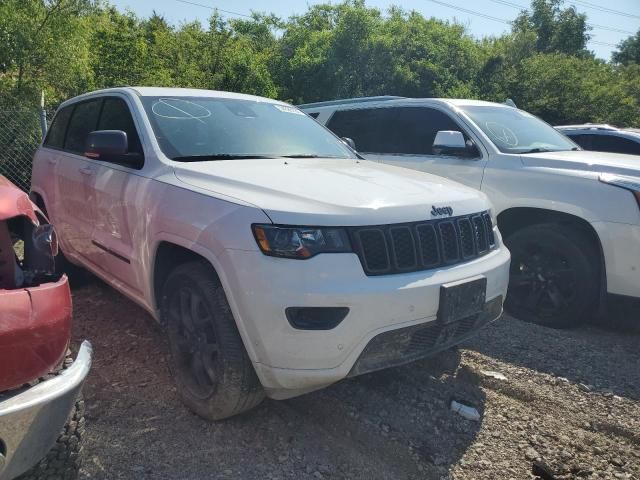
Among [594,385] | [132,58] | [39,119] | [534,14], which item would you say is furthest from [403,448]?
[534,14]

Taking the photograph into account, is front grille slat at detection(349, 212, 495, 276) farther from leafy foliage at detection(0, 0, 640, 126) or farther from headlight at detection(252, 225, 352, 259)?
leafy foliage at detection(0, 0, 640, 126)

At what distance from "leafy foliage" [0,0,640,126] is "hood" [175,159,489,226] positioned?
228 inches

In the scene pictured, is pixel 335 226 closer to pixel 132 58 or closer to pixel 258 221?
pixel 258 221

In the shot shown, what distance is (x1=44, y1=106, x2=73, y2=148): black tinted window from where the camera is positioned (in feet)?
16.2

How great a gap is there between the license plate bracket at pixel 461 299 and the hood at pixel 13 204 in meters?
1.83

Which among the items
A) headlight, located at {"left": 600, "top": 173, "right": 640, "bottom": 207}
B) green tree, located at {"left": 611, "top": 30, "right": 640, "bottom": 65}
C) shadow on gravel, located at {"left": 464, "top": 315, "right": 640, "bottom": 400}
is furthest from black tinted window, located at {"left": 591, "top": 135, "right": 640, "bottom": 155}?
green tree, located at {"left": 611, "top": 30, "right": 640, "bottom": 65}

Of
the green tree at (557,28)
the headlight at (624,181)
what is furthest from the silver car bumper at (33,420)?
the green tree at (557,28)

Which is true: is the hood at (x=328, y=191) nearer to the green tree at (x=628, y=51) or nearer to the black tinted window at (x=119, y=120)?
the black tinted window at (x=119, y=120)

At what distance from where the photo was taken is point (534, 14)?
37.8 metres

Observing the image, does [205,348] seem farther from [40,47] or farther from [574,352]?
[40,47]

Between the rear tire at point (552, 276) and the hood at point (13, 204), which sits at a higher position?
the hood at point (13, 204)

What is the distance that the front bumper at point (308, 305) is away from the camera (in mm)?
2447

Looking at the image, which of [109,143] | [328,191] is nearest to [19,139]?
[109,143]

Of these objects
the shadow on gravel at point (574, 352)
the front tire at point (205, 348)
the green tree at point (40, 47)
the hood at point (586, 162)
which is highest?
the green tree at point (40, 47)
